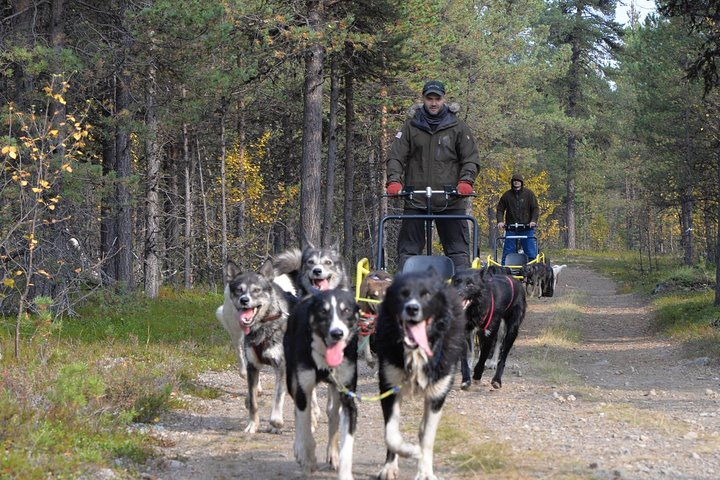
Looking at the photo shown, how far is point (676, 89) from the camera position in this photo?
2405 cm

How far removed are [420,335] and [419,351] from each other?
137mm

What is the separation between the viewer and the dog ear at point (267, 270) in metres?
7.54

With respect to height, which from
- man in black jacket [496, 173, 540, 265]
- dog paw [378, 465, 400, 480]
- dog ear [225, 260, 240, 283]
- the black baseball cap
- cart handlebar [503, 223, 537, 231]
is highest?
the black baseball cap

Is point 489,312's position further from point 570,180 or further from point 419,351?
point 570,180

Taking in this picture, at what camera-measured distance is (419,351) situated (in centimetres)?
513

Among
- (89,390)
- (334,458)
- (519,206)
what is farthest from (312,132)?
(334,458)

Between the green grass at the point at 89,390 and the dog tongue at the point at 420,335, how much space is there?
2.03 m

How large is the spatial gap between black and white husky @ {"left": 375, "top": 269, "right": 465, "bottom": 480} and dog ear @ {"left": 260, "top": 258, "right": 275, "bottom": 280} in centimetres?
244

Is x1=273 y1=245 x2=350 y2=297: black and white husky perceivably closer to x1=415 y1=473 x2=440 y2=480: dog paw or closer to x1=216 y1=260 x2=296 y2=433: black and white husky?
x1=216 y1=260 x2=296 y2=433: black and white husky

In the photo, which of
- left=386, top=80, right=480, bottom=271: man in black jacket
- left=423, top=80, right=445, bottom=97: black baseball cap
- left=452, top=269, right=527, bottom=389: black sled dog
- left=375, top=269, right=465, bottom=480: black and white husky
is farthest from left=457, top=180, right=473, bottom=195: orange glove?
left=375, top=269, right=465, bottom=480: black and white husky

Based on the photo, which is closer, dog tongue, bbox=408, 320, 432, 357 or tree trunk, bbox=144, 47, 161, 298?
dog tongue, bbox=408, 320, 432, 357

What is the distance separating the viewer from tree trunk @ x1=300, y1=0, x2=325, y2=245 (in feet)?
52.9

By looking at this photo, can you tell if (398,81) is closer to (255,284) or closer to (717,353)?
(717,353)

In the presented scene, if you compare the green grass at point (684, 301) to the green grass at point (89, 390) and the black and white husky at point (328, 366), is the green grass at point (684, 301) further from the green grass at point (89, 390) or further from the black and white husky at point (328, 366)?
the black and white husky at point (328, 366)
